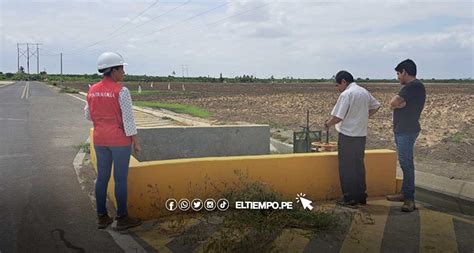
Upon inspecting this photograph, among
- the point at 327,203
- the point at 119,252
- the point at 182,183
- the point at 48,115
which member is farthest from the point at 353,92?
the point at 48,115

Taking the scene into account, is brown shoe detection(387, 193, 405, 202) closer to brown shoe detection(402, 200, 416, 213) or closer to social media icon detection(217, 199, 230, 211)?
brown shoe detection(402, 200, 416, 213)

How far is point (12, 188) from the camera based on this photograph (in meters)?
5.93

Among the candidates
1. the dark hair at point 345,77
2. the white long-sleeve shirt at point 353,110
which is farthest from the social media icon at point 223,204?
the dark hair at point 345,77

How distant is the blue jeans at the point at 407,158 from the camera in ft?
16.8

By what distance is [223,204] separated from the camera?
15.6 feet

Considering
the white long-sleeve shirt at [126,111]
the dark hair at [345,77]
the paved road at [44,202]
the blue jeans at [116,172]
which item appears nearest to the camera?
the paved road at [44,202]

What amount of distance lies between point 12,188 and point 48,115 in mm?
12008

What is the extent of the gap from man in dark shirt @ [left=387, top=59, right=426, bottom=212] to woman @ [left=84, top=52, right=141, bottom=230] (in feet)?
9.44

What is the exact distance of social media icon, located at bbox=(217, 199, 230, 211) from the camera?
472 centimetres

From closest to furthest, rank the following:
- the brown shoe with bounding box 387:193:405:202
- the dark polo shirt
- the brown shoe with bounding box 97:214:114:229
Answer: the brown shoe with bounding box 97:214:114:229 → the dark polo shirt → the brown shoe with bounding box 387:193:405:202

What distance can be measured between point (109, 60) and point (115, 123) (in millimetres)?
577

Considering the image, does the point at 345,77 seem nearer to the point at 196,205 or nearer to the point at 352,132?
the point at 352,132

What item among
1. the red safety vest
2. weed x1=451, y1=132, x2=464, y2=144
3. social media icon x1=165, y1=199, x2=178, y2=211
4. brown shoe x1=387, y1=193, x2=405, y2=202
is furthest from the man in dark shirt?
weed x1=451, y1=132, x2=464, y2=144

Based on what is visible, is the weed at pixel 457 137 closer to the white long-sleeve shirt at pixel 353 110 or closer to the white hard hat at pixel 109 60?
the white long-sleeve shirt at pixel 353 110
